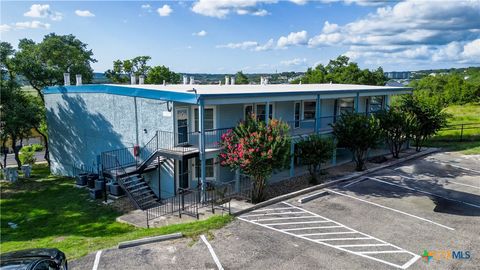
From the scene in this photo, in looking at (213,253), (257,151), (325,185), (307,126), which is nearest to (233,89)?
(257,151)

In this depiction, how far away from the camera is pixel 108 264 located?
30.8 ft

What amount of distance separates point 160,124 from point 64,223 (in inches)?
227

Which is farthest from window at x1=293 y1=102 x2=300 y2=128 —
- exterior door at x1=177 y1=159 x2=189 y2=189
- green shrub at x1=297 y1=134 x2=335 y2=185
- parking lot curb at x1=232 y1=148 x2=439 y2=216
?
exterior door at x1=177 y1=159 x2=189 y2=189

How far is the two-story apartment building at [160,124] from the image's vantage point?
15.6 m

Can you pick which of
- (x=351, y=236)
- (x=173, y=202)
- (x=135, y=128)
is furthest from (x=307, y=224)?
(x=135, y=128)

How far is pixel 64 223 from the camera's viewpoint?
13.9m

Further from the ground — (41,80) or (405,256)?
(41,80)

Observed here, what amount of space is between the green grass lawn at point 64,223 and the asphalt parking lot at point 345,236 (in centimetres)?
94

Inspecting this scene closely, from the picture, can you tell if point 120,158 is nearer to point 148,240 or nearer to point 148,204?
point 148,204

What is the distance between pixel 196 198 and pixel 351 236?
6542 millimetres

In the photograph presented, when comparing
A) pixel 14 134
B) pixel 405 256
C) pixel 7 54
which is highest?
pixel 7 54

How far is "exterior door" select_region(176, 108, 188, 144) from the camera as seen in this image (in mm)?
16500

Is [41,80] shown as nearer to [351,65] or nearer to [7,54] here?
[7,54]

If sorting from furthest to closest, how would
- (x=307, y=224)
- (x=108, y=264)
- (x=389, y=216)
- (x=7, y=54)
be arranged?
(x=7, y=54) < (x=389, y=216) < (x=307, y=224) < (x=108, y=264)
